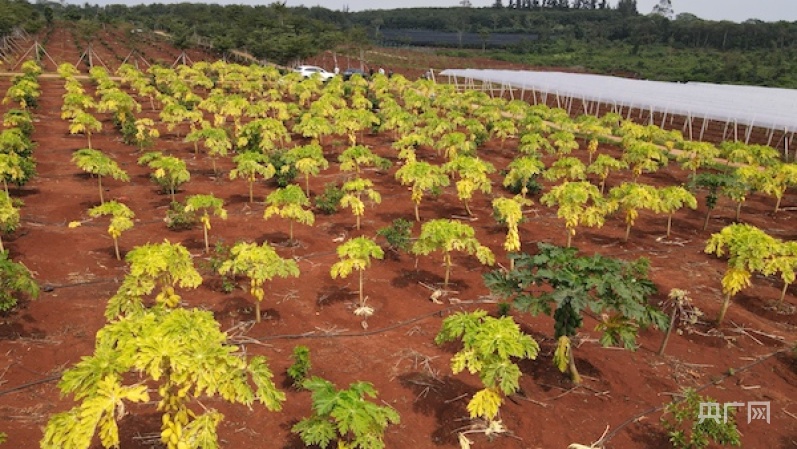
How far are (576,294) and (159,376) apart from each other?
5.88m

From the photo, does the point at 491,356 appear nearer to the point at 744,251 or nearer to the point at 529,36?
the point at 744,251

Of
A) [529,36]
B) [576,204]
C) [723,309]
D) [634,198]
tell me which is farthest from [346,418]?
[529,36]

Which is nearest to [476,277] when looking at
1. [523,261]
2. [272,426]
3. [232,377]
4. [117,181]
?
[523,261]

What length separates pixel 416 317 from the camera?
11953 mm

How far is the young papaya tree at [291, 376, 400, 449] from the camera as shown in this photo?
687 cm

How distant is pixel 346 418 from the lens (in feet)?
22.4

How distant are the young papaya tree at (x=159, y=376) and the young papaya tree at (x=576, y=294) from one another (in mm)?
4310

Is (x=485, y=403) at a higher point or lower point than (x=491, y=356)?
lower

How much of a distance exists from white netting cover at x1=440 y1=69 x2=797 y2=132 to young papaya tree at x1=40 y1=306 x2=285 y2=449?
29.8 m

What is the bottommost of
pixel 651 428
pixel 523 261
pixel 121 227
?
pixel 651 428

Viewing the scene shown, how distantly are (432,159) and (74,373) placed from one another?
20.9 m

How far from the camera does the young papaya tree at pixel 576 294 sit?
28.4 ft

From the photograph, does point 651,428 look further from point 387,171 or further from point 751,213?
point 387,171

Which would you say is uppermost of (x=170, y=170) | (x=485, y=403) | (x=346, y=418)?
(x=170, y=170)
